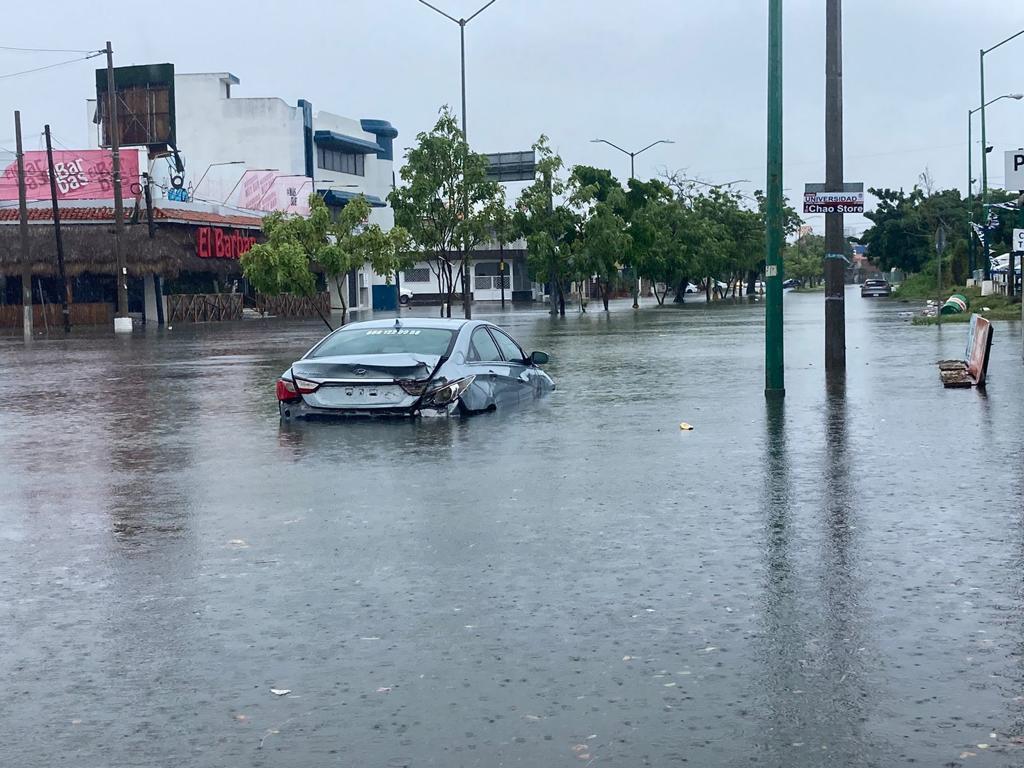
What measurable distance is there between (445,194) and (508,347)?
35522 mm

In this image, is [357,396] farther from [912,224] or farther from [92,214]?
[912,224]

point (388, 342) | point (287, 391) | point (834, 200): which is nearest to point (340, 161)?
point (834, 200)

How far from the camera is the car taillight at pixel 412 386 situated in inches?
640

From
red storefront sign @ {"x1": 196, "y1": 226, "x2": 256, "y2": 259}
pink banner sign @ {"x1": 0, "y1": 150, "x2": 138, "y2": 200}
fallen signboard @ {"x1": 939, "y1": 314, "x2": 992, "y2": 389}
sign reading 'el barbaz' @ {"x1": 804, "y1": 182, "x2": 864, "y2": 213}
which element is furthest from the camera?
red storefront sign @ {"x1": 196, "y1": 226, "x2": 256, "y2": 259}

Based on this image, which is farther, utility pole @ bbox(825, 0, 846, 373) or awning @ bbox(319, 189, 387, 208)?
awning @ bbox(319, 189, 387, 208)

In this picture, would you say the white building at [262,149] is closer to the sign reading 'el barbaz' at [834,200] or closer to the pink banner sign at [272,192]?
the pink banner sign at [272,192]

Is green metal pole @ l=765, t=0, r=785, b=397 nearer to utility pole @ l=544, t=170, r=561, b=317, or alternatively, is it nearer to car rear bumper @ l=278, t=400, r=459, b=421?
car rear bumper @ l=278, t=400, r=459, b=421

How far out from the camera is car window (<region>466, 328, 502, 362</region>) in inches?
688

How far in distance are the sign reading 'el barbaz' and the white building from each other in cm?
5190

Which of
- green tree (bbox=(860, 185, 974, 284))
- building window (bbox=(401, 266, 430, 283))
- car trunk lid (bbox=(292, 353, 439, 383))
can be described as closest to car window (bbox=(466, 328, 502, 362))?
car trunk lid (bbox=(292, 353, 439, 383))

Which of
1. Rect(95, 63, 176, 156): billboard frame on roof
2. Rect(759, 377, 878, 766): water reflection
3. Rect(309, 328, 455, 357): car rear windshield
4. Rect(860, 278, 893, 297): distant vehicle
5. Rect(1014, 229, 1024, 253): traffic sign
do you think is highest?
Rect(95, 63, 176, 156): billboard frame on roof

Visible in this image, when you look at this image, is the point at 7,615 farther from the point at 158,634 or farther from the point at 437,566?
the point at 437,566

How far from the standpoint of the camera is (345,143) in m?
86.5

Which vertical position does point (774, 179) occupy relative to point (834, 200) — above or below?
above
